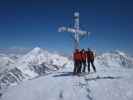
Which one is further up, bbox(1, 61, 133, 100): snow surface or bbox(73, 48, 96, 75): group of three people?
bbox(73, 48, 96, 75): group of three people

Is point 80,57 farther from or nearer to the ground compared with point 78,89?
farther from the ground

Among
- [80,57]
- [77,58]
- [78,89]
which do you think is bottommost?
[78,89]

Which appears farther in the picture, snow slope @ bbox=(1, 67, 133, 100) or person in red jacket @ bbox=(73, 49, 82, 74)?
person in red jacket @ bbox=(73, 49, 82, 74)

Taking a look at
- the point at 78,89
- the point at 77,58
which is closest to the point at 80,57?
the point at 77,58

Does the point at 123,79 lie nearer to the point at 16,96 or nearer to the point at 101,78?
the point at 101,78

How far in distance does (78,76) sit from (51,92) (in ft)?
16.3

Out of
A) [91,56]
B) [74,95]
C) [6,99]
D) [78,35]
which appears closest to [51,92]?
[74,95]

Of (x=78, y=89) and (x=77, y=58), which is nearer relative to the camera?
(x=78, y=89)

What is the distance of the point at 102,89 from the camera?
65.8ft

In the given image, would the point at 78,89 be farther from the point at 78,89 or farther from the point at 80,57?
the point at 80,57

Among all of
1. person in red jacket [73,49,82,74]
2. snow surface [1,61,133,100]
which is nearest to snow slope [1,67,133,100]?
snow surface [1,61,133,100]

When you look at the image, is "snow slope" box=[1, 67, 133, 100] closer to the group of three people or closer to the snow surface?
the snow surface

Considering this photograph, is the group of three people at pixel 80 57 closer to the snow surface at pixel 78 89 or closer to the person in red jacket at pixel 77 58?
the person in red jacket at pixel 77 58

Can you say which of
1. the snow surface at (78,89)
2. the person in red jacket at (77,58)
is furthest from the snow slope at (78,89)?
the person in red jacket at (77,58)
